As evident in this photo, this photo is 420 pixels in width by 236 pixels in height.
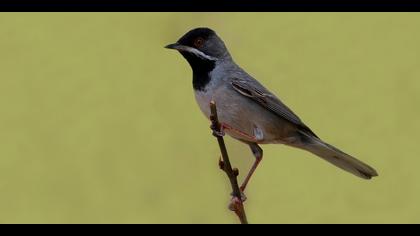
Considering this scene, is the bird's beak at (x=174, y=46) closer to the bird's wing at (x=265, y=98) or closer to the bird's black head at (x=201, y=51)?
the bird's black head at (x=201, y=51)

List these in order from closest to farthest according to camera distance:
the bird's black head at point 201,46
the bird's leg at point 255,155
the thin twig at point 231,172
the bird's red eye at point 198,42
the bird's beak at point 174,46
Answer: the thin twig at point 231,172 < the bird's beak at point 174,46 < the bird's black head at point 201,46 < the bird's red eye at point 198,42 < the bird's leg at point 255,155

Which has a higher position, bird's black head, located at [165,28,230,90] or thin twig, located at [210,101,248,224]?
bird's black head, located at [165,28,230,90]

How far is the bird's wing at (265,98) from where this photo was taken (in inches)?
227

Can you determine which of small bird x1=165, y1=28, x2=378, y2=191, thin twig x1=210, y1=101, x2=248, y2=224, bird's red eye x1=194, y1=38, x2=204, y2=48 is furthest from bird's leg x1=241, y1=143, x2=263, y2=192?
thin twig x1=210, y1=101, x2=248, y2=224

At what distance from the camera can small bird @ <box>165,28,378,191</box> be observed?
5543 millimetres

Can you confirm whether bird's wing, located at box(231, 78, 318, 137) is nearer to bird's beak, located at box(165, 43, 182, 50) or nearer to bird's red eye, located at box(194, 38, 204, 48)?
bird's red eye, located at box(194, 38, 204, 48)

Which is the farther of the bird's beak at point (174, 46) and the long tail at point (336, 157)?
the long tail at point (336, 157)

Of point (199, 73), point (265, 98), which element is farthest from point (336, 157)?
point (199, 73)

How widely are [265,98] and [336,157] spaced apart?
897 mm

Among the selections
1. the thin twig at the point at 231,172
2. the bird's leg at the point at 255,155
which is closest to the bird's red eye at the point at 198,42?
the bird's leg at the point at 255,155

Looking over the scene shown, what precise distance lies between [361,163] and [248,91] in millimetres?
1221

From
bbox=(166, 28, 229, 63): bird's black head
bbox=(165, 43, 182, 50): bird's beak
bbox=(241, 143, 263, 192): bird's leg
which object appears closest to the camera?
bbox=(165, 43, 182, 50): bird's beak

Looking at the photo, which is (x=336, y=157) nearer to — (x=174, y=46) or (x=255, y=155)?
(x=255, y=155)

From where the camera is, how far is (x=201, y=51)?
18.3ft
